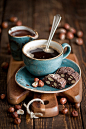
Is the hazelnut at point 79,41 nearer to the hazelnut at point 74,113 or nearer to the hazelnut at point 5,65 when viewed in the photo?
Answer: the hazelnut at point 5,65

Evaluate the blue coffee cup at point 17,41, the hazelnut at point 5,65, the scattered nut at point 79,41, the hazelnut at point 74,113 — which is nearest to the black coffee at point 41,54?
the blue coffee cup at point 17,41

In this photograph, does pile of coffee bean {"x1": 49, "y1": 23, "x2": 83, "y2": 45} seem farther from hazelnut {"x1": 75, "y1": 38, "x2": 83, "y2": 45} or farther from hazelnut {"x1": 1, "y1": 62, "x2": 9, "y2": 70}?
hazelnut {"x1": 1, "y1": 62, "x2": 9, "y2": 70}

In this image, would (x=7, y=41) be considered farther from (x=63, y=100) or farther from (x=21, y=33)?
(x=63, y=100)

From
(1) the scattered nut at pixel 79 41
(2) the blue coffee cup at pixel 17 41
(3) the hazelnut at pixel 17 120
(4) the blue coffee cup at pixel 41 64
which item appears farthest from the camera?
(1) the scattered nut at pixel 79 41

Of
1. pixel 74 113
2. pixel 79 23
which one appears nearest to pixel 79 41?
pixel 79 23

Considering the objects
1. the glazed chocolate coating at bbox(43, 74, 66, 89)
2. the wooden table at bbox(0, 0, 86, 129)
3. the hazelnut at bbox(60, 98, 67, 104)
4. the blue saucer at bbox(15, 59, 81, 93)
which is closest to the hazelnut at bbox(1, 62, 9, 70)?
the wooden table at bbox(0, 0, 86, 129)

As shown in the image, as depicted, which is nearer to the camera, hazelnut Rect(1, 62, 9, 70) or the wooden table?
the wooden table
